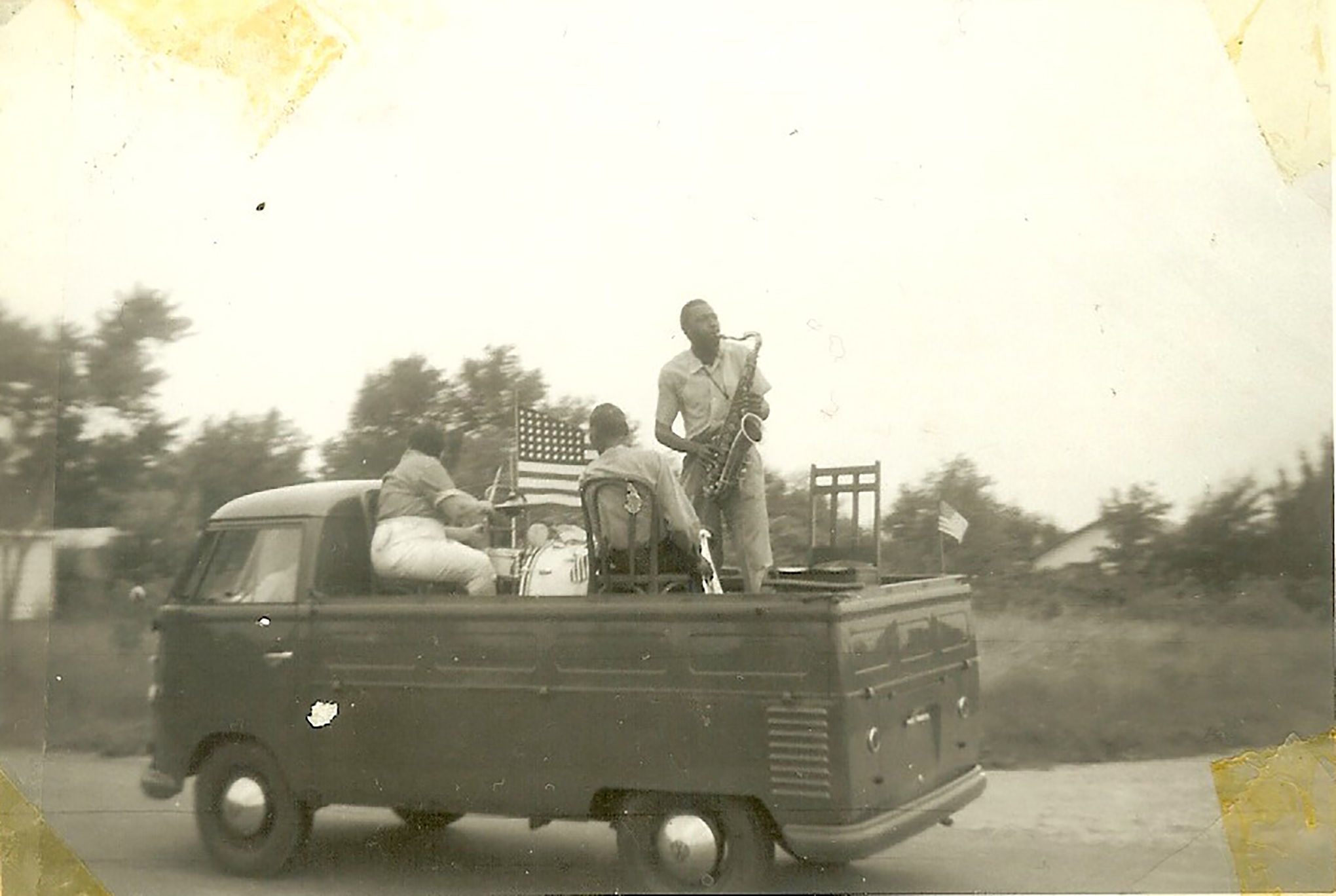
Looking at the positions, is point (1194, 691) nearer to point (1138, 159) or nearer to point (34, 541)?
point (1138, 159)

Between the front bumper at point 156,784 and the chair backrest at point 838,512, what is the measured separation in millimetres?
2280

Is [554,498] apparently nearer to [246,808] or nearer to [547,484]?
[547,484]

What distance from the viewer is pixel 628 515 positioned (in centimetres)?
394

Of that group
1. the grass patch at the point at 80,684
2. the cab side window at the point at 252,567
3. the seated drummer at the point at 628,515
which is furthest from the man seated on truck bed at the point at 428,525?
the grass patch at the point at 80,684

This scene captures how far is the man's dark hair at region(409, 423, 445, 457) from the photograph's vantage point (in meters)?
4.14

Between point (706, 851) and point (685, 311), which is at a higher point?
point (685, 311)

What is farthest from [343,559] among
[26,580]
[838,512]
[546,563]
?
[838,512]

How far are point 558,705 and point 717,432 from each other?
3.33 feet

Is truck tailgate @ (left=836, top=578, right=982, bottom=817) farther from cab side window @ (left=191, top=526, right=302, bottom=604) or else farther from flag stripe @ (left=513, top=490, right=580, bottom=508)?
cab side window @ (left=191, top=526, right=302, bottom=604)

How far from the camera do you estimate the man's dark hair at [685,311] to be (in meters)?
4.14

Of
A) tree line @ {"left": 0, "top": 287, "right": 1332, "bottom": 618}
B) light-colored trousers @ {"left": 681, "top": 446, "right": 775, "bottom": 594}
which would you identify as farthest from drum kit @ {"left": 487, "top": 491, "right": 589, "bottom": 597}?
light-colored trousers @ {"left": 681, "top": 446, "right": 775, "bottom": 594}

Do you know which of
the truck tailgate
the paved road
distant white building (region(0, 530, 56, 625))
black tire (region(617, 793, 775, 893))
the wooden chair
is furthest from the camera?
distant white building (region(0, 530, 56, 625))

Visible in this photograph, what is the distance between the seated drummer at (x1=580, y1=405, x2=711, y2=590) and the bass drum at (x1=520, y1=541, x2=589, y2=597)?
10 cm

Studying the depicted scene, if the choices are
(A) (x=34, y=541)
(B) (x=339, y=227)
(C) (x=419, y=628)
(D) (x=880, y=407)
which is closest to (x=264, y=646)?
(C) (x=419, y=628)
